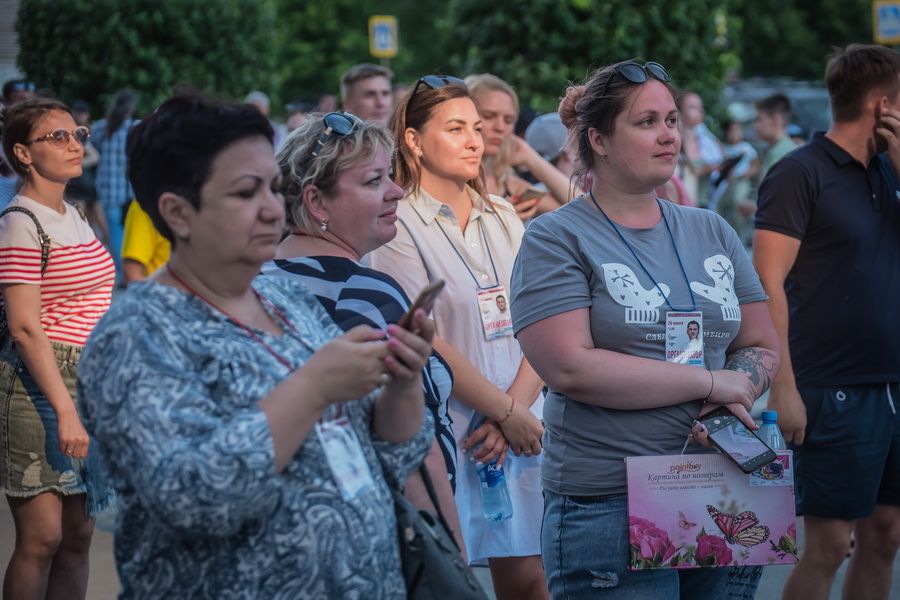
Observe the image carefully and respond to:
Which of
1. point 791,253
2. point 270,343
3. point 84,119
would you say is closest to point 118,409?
point 270,343

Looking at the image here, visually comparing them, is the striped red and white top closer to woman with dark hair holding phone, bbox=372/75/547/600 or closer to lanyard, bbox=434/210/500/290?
woman with dark hair holding phone, bbox=372/75/547/600

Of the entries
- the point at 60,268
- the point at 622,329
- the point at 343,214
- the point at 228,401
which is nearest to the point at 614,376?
the point at 622,329

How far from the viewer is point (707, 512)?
10.8 ft

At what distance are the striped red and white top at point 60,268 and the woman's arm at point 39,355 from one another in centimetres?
6

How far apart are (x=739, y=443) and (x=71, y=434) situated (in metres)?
2.43

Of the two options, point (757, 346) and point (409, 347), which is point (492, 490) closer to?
point (757, 346)

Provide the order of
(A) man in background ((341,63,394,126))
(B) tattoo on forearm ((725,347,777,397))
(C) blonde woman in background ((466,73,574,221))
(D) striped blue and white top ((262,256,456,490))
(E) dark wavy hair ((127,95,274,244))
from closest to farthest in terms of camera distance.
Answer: (E) dark wavy hair ((127,95,274,244)) → (D) striped blue and white top ((262,256,456,490)) → (B) tattoo on forearm ((725,347,777,397)) → (C) blonde woman in background ((466,73,574,221)) → (A) man in background ((341,63,394,126))

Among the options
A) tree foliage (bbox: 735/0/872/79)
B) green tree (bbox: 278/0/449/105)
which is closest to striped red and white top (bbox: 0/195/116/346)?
green tree (bbox: 278/0/449/105)

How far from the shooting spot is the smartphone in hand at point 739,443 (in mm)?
3291

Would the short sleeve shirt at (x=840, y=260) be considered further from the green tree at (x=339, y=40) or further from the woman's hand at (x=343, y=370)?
the green tree at (x=339, y=40)

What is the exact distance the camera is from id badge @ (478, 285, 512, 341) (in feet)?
14.1

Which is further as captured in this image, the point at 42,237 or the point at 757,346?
the point at 42,237

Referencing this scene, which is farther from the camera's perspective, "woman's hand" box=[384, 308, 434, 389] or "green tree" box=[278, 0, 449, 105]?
"green tree" box=[278, 0, 449, 105]

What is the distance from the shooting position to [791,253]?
4.54 meters
